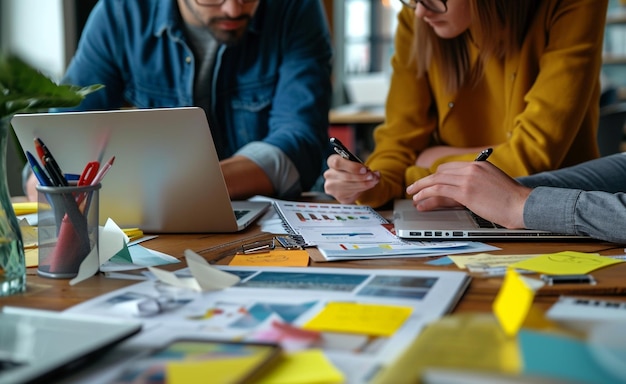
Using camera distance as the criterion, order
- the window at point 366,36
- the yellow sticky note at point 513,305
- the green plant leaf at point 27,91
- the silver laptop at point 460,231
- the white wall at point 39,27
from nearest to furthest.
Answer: the yellow sticky note at point 513,305, the green plant leaf at point 27,91, the silver laptop at point 460,231, the white wall at point 39,27, the window at point 366,36

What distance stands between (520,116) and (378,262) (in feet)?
2.34

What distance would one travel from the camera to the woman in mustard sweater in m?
1.52

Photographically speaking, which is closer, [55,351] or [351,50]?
[55,351]

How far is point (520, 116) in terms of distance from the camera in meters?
1.56

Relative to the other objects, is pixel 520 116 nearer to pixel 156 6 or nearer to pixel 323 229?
pixel 323 229

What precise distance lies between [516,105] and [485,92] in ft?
0.35

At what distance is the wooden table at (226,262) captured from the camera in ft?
2.68

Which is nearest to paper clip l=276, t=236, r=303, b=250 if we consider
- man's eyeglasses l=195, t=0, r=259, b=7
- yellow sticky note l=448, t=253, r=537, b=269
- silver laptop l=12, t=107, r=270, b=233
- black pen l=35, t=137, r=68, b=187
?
silver laptop l=12, t=107, r=270, b=233

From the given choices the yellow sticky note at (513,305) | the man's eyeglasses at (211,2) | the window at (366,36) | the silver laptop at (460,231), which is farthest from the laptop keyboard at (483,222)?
the window at (366,36)

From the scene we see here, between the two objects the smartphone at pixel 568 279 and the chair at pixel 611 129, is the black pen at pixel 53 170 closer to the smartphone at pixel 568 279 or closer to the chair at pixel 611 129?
the smartphone at pixel 568 279

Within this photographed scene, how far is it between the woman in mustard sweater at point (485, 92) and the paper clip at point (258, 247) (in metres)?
0.32

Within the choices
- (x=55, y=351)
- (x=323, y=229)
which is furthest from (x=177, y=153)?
(x=55, y=351)

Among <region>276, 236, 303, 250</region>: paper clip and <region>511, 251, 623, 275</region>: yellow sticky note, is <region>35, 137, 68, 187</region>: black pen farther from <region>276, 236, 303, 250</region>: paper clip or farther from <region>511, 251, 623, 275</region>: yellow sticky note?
<region>511, 251, 623, 275</region>: yellow sticky note

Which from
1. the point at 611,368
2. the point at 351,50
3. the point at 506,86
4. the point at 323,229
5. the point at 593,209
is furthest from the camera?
the point at 351,50
